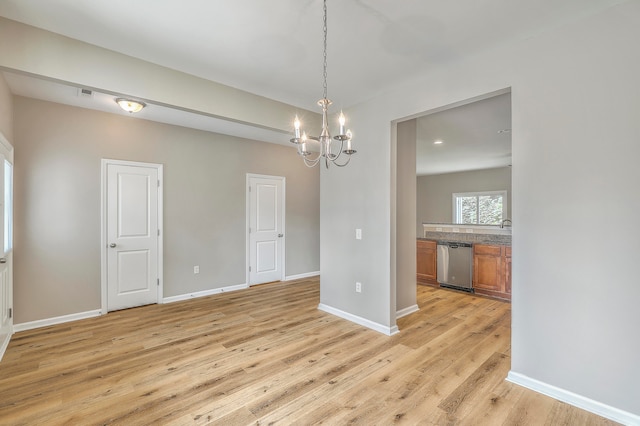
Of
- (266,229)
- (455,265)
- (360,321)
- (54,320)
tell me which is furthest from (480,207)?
(54,320)

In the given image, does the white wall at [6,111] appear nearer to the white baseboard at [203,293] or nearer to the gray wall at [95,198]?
the gray wall at [95,198]

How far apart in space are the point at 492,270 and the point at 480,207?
4.40 metres

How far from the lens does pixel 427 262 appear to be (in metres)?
5.67

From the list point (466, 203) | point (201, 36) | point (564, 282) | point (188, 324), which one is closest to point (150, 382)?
point (188, 324)

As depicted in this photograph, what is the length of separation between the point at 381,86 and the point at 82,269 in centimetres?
446

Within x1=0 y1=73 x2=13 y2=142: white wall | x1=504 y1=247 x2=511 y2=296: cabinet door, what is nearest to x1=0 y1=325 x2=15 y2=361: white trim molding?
x1=0 y1=73 x2=13 y2=142: white wall

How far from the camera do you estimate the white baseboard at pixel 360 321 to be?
3340 mm

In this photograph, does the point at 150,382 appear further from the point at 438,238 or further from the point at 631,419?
the point at 438,238

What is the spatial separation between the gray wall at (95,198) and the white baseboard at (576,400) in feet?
14.2

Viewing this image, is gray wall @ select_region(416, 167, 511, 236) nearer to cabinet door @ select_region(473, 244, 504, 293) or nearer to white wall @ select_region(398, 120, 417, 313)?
cabinet door @ select_region(473, 244, 504, 293)

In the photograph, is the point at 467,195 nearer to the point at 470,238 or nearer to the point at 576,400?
the point at 470,238

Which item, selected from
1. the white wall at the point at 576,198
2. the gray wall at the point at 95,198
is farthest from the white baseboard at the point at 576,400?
the gray wall at the point at 95,198

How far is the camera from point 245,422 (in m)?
1.92

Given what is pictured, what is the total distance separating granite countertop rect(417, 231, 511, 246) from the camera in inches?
195
